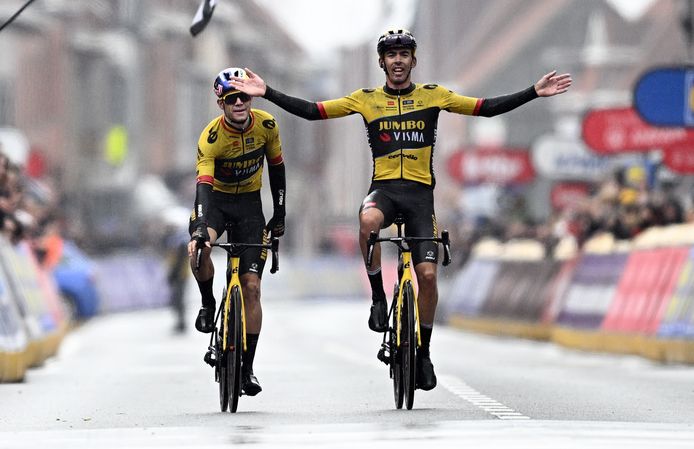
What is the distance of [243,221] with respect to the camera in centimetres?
1360

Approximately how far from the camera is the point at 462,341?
1168 inches

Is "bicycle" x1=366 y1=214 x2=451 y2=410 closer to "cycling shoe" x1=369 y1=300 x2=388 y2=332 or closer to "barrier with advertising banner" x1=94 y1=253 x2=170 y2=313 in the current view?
"cycling shoe" x1=369 y1=300 x2=388 y2=332

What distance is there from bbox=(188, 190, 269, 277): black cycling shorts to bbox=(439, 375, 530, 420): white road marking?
65.7 inches

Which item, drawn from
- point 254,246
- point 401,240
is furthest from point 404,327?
point 254,246

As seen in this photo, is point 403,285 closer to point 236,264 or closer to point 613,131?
point 236,264

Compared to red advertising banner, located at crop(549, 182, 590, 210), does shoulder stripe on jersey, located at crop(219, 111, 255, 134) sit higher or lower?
lower

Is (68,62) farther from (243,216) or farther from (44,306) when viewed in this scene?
(243,216)

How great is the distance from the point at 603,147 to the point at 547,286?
2.18m

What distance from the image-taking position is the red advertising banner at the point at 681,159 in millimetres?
24469

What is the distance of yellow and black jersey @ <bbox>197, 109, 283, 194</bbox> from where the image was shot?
13.3 metres

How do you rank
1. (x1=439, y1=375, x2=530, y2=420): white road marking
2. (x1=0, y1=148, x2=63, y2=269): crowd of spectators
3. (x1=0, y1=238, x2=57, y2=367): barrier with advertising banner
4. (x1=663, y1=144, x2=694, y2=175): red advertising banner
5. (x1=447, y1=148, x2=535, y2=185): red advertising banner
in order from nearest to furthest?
(x1=439, y1=375, x2=530, y2=420): white road marking, (x1=0, y1=238, x2=57, y2=367): barrier with advertising banner, (x1=0, y1=148, x2=63, y2=269): crowd of spectators, (x1=663, y1=144, x2=694, y2=175): red advertising banner, (x1=447, y1=148, x2=535, y2=185): red advertising banner

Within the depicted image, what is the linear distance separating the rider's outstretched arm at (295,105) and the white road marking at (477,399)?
2.08 meters

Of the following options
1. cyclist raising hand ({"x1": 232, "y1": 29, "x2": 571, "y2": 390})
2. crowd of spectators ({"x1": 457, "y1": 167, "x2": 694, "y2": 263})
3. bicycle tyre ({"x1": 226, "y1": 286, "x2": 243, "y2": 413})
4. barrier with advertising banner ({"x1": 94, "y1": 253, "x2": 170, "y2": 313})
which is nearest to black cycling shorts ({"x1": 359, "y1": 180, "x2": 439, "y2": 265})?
cyclist raising hand ({"x1": 232, "y1": 29, "x2": 571, "y2": 390})

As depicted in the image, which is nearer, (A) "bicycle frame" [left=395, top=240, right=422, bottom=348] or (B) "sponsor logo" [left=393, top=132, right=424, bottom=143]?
(A) "bicycle frame" [left=395, top=240, right=422, bottom=348]
